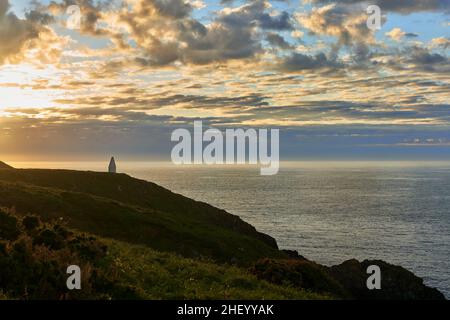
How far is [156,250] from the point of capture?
3650 cm

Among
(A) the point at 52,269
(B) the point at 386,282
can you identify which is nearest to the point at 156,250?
(A) the point at 52,269

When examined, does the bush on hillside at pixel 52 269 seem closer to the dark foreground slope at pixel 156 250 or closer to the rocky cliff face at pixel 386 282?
the dark foreground slope at pixel 156 250

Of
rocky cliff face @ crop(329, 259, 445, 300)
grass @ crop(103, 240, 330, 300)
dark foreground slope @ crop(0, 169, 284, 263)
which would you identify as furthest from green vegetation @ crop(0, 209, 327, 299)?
rocky cliff face @ crop(329, 259, 445, 300)

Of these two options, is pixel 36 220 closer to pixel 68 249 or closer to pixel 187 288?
pixel 68 249

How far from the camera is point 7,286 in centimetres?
1795

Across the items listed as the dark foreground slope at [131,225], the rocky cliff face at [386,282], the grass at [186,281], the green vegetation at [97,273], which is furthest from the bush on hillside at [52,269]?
the rocky cliff face at [386,282]

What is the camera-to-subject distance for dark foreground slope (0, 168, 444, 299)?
67.2 feet

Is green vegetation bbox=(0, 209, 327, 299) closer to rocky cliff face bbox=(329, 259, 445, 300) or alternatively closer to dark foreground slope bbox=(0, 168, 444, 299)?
dark foreground slope bbox=(0, 168, 444, 299)

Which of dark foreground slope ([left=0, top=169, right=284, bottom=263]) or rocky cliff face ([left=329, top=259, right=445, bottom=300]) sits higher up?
dark foreground slope ([left=0, top=169, right=284, bottom=263])

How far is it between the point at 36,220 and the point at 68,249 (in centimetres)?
541

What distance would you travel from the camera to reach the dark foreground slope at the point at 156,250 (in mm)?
20484

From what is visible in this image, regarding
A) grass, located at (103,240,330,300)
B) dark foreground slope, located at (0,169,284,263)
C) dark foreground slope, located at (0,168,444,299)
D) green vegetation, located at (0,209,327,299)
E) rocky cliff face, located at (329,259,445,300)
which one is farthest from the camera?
rocky cliff face, located at (329,259,445,300)

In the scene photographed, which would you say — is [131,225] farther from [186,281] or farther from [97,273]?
[97,273]

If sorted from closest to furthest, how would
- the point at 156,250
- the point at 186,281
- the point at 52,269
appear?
the point at 52,269 < the point at 186,281 < the point at 156,250
